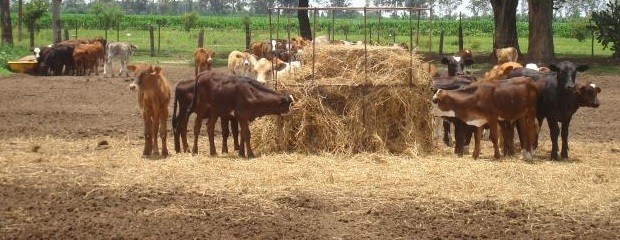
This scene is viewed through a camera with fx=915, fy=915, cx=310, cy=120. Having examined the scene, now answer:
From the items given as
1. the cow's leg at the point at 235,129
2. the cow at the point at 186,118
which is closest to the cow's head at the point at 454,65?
the cow's leg at the point at 235,129

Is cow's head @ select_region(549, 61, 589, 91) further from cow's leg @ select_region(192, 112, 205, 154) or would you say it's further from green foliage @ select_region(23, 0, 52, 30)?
green foliage @ select_region(23, 0, 52, 30)

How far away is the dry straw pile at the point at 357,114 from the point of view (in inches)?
549

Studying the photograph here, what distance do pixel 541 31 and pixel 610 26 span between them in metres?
5.65

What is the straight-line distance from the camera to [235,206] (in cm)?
983

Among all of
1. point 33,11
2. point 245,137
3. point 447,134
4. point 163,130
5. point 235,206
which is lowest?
point 235,206

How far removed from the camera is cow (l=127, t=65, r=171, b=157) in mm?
13398

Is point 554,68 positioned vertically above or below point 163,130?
above

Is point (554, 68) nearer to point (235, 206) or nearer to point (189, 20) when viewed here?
point (235, 206)

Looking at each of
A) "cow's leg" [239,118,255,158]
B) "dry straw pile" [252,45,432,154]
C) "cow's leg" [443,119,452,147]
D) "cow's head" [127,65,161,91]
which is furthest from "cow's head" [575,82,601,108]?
"cow's head" [127,65,161,91]

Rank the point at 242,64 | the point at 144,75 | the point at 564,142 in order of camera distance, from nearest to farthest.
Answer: the point at 144,75 < the point at 564,142 < the point at 242,64

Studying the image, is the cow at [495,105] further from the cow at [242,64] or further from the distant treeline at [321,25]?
the distant treeline at [321,25]

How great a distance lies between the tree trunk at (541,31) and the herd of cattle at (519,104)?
18.8 meters

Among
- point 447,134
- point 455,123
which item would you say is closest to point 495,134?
point 455,123

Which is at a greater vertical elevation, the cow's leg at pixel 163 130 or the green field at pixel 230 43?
the green field at pixel 230 43
